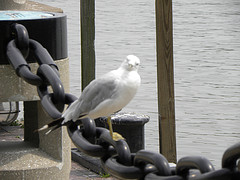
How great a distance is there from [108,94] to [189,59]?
1268 centimetres

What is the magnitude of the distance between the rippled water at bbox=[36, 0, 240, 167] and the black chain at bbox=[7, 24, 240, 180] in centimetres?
586

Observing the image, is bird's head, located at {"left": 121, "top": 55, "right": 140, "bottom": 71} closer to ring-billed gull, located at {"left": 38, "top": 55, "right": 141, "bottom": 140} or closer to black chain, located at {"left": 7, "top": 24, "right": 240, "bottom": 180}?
ring-billed gull, located at {"left": 38, "top": 55, "right": 141, "bottom": 140}

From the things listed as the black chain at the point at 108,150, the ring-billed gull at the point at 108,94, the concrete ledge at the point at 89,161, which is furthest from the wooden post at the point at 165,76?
the ring-billed gull at the point at 108,94

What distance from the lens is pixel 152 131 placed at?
9695mm

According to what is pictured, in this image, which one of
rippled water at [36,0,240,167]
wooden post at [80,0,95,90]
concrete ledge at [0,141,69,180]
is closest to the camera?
concrete ledge at [0,141,69,180]

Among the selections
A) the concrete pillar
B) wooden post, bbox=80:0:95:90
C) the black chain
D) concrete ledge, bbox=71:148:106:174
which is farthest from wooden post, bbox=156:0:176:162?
the black chain

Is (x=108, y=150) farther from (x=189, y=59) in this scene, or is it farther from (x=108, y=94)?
(x=189, y=59)

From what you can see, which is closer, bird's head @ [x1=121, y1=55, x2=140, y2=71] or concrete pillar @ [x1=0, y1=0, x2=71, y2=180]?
bird's head @ [x1=121, y1=55, x2=140, y2=71]

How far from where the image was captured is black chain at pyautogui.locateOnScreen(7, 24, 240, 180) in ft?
4.89

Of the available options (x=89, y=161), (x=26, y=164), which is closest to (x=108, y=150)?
(x=26, y=164)

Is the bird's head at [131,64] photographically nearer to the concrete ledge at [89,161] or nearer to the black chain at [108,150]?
the black chain at [108,150]

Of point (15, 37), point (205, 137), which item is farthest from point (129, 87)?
point (205, 137)

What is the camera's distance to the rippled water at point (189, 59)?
9.69 meters

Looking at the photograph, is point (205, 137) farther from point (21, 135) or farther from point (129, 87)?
point (129, 87)
